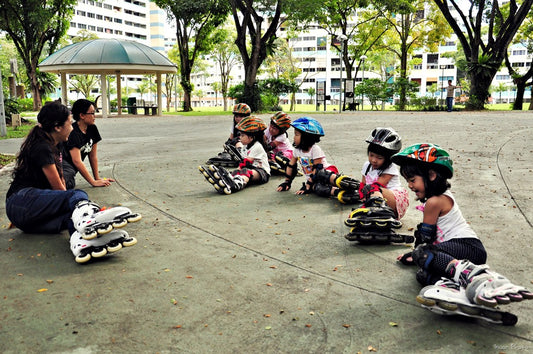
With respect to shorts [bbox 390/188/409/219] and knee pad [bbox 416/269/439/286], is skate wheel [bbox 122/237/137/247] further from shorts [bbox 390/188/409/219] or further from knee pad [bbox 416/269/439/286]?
shorts [bbox 390/188/409/219]

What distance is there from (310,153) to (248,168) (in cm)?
134

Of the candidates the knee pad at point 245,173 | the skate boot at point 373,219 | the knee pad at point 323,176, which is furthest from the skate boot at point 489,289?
the knee pad at point 245,173

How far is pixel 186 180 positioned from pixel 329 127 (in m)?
8.95

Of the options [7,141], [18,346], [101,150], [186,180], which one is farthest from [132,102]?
[18,346]

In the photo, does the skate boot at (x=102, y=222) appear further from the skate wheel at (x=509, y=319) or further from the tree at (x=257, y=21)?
the tree at (x=257, y=21)

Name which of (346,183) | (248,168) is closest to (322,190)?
(346,183)

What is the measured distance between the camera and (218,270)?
3801 millimetres

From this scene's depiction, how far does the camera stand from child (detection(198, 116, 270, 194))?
22.1ft

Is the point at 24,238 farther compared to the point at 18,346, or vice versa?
the point at 24,238

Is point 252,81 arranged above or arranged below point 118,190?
above

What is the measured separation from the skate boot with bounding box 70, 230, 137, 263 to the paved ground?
103mm

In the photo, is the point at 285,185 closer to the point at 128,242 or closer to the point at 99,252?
the point at 128,242

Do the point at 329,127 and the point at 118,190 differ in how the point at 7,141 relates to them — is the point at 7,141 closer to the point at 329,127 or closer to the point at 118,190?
the point at 118,190

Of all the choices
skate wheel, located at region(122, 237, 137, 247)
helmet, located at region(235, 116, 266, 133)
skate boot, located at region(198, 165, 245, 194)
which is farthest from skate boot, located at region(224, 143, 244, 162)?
skate wheel, located at region(122, 237, 137, 247)
